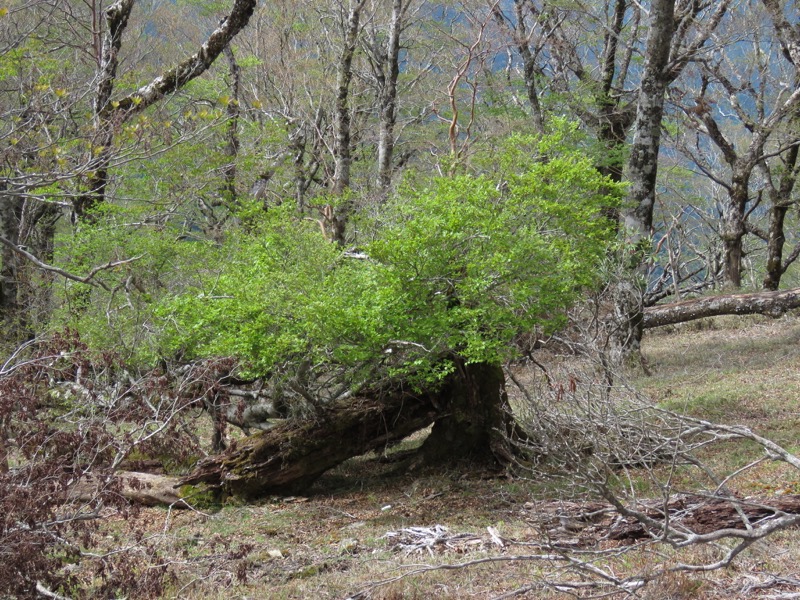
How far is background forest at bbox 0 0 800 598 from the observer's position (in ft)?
19.5

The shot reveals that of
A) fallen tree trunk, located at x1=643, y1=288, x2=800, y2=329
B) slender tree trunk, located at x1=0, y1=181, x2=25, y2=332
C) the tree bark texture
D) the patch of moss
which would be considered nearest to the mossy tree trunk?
the tree bark texture

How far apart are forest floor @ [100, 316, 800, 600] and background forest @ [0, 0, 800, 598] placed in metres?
0.09

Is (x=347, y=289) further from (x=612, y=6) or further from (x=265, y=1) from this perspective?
(x=265, y=1)

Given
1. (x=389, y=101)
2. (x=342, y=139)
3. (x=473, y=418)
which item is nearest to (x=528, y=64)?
(x=389, y=101)

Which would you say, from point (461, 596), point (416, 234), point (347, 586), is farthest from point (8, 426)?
point (416, 234)

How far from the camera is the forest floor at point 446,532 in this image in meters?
5.63

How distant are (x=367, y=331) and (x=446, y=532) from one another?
240 centimetres

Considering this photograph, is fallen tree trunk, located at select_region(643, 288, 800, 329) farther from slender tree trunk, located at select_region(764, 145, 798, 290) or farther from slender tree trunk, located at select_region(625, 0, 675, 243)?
slender tree trunk, located at select_region(764, 145, 798, 290)

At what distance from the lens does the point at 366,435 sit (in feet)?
34.1

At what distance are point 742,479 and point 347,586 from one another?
4.54 meters

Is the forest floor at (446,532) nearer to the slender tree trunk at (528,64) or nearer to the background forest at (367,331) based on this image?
the background forest at (367,331)

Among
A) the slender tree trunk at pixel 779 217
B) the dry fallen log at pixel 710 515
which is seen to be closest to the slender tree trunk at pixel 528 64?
the slender tree trunk at pixel 779 217

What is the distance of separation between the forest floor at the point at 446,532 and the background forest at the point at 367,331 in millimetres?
90

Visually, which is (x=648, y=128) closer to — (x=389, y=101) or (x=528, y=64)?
(x=528, y=64)
